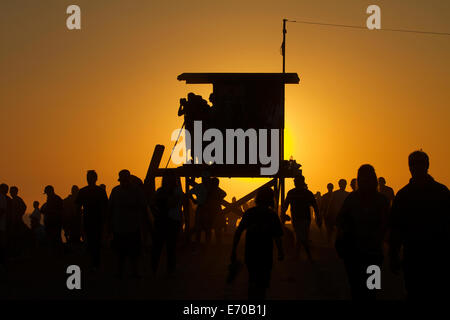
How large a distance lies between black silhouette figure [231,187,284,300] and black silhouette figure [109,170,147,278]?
17.5 ft

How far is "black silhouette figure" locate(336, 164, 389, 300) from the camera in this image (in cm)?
1125

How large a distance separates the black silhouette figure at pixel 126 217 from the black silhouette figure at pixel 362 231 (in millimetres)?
6405

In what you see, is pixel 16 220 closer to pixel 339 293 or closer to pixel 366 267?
pixel 339 293

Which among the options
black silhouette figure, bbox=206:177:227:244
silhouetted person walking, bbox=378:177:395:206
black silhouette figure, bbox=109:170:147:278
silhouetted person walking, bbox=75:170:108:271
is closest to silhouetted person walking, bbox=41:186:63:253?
black silhouette figure, bbox=206:177:227:244

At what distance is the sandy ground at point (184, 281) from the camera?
14367 mm

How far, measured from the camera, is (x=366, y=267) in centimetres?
1126

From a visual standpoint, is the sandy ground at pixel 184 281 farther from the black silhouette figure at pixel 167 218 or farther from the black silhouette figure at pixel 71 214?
the black silhouette figure at pixel 71 214

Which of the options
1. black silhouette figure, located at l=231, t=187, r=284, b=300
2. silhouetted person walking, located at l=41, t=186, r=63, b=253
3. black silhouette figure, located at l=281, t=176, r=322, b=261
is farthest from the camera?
silhouetted person walking, located at l=41, t=186, r=63, b=253

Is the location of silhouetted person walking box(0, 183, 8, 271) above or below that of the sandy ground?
above

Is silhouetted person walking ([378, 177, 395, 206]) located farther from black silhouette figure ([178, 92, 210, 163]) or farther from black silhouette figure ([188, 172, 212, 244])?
black silhouette figure ([178, 92, 210, 163])

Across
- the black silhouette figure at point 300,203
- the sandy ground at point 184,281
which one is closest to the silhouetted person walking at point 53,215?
the sandy ground at point 184,281

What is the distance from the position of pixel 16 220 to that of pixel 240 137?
9.39 m

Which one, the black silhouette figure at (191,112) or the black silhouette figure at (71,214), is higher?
the black silhouette figure at (191,112)

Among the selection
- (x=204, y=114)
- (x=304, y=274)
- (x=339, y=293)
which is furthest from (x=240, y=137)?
(x=339, y=293)
